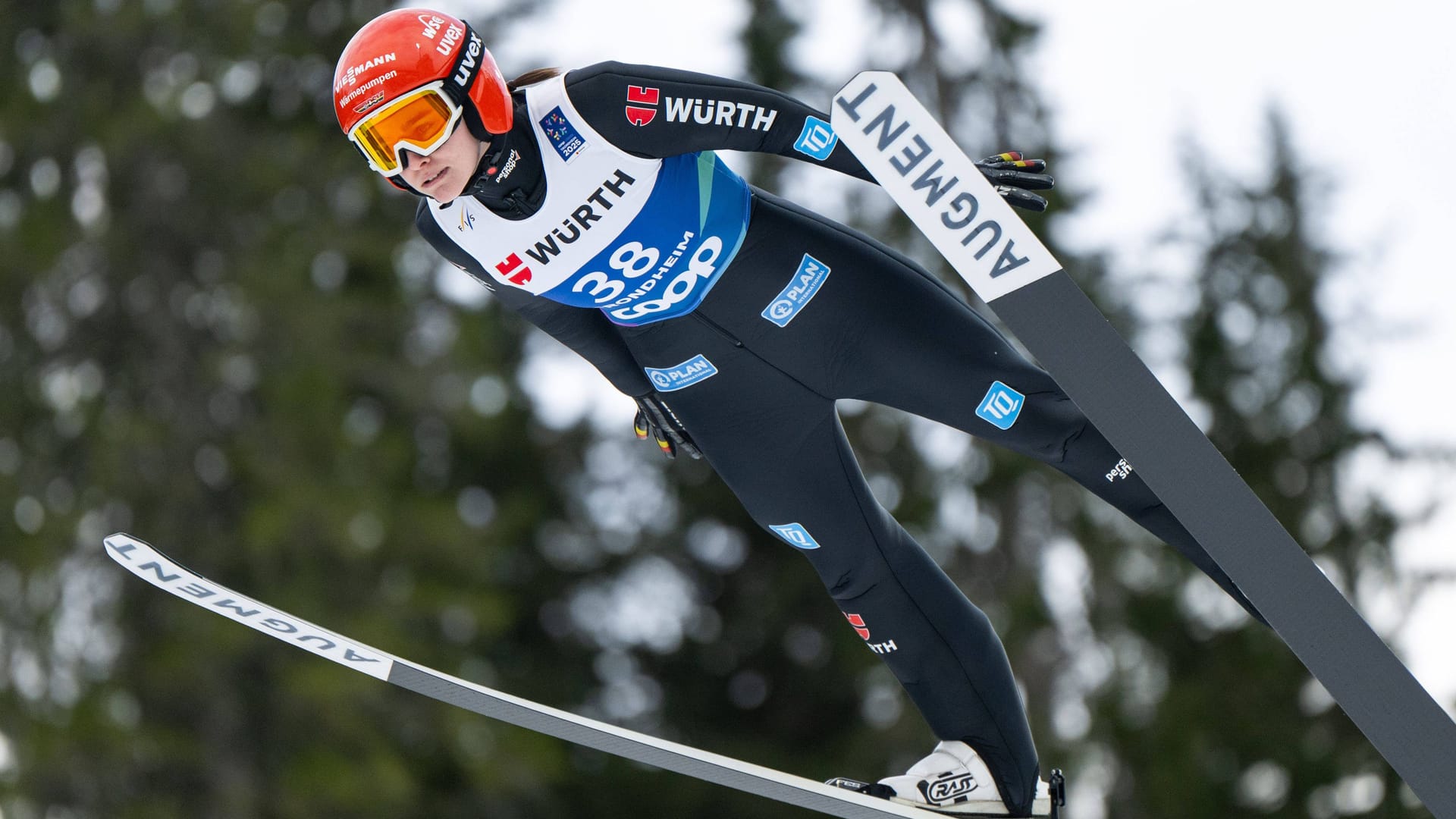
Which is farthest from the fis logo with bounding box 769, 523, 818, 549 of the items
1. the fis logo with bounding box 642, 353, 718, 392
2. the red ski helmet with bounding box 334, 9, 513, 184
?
the red ski helmet with bounding box 334, 9, 513, 184

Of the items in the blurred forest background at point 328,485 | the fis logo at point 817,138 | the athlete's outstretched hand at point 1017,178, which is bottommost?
the blurred forest background at point 328,485

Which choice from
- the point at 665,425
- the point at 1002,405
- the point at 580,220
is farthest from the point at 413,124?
the point at 1002,405

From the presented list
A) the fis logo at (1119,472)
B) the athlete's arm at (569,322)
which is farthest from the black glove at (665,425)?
the fis logo at (1119,472)

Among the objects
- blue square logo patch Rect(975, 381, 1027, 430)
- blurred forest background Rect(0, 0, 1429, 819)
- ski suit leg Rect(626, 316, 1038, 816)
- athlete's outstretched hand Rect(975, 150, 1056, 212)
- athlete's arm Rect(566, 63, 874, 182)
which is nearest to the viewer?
athlete's outstretched hand Rect(975, 150, 1056, 212)

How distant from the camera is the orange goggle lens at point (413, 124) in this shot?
7.93 feet

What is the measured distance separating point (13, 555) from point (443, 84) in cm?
764

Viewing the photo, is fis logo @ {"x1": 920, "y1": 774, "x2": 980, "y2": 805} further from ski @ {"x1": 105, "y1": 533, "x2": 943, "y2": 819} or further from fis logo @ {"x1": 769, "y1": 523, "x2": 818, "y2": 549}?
fis logo @ {"x1": 769, "y1": 523, "x2": 818, "y2": 549}

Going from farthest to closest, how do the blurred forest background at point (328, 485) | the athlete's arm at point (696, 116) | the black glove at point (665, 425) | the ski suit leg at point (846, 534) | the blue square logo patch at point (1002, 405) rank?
the blurred forest background at point (328, 485) → the black glove at point (665, 425) → the ski suit leg at point (846, 534) → the blue square logo patch at point (1002, 405) → the athlete's arm at point (696, 116)

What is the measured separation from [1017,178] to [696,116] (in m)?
0.55

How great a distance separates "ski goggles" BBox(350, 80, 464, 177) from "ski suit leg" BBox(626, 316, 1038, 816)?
1.78 feet

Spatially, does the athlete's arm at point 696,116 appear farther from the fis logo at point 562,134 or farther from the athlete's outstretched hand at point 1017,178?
the athlete's outstretched hand at point 1017,178

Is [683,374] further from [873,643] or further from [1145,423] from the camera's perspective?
[1145,423]

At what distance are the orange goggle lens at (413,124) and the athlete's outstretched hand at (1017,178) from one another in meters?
0.88

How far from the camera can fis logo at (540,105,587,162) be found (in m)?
2.56
